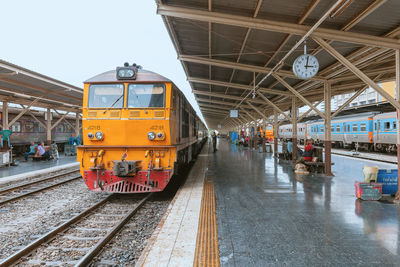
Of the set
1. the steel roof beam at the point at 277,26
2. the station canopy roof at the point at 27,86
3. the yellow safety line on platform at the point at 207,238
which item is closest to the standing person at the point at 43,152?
the station canopy roof at the point at 27,86

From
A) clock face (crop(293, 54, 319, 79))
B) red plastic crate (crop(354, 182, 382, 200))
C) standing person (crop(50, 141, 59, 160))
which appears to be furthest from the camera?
standing person (crop(50, 141, 59, 160))

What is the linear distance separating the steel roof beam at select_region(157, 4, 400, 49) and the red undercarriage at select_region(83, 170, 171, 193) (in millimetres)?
4527

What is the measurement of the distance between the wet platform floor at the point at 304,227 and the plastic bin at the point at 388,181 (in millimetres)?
786

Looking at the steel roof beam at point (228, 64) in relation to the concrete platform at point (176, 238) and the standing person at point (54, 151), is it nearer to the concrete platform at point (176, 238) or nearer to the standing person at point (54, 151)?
the concrete platform at point (176, 238)

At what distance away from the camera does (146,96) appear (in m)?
6.73

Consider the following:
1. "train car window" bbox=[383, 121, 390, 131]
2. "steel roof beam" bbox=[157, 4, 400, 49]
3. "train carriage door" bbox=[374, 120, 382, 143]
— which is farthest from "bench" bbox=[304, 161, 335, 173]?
"train carriage door" bbox=[374, 120, 382, 143]

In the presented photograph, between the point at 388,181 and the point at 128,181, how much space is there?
22.3ft

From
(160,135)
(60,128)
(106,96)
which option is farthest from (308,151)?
(60,128)

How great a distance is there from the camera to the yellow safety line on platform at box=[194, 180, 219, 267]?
3152mm

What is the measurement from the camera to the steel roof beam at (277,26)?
628cm

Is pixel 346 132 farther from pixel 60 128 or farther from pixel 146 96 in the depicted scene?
pixel 60 128

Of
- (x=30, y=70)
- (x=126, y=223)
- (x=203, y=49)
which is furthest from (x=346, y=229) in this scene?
(x=30, y=70)

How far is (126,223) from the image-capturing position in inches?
196

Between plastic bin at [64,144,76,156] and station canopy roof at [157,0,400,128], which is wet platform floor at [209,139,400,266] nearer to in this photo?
station canopy roof at [157,0,400,128]
